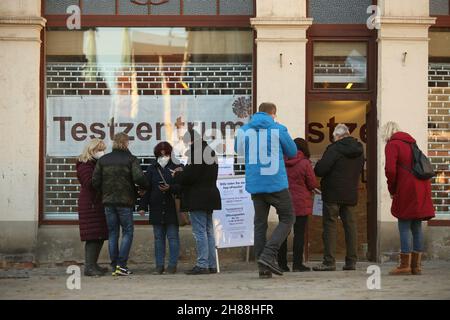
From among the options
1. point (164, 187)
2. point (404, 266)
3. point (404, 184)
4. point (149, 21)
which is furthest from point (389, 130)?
point (149, 21)

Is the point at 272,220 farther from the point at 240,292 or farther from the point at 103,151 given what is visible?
the point at 240,292

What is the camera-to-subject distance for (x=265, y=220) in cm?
1177

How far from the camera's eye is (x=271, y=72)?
560 inches

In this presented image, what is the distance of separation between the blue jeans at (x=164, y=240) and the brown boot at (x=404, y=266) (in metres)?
2.69

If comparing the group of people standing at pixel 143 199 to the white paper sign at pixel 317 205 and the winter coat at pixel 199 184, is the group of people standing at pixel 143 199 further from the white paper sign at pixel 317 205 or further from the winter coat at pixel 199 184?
the white paper sign at pixel 317 205

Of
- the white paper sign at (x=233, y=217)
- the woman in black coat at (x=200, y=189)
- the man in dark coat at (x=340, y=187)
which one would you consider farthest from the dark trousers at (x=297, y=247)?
the woman in black coat at (x=200, y=189)

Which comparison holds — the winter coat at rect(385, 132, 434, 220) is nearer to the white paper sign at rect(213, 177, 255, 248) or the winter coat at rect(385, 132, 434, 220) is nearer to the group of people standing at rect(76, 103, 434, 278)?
the group of people standing at rect(76, 103, 434, 278)

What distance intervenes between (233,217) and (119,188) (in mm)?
1679

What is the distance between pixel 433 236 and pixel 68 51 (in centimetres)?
565

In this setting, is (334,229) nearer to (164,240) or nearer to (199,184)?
(199,184)

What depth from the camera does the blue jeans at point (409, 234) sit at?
12.0m

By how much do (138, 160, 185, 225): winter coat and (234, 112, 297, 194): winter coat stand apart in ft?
4.86
